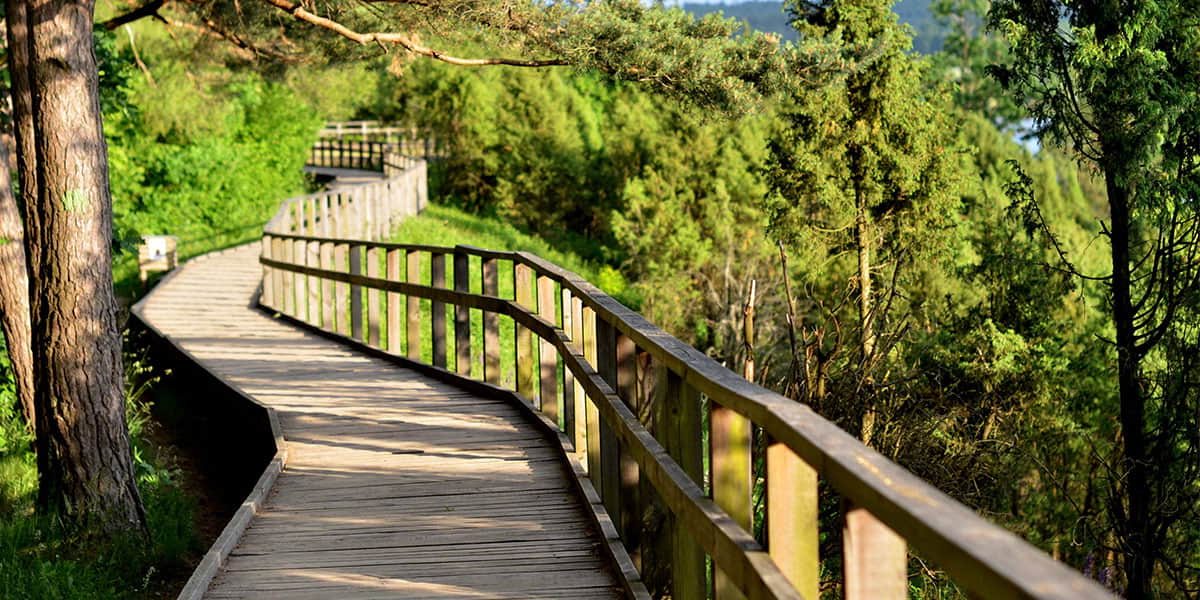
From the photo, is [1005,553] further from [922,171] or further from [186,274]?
[922,171]

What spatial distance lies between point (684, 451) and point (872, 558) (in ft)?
6.50

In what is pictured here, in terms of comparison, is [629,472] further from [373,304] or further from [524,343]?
[373,304]

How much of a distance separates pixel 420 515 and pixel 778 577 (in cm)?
367

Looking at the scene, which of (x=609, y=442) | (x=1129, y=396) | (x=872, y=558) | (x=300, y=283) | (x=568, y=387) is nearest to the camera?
(x=872, y=558)

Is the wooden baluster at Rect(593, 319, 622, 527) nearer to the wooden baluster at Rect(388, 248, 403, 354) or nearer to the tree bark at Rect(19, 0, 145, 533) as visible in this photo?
the tree bark at Rect(19, 0, 145, 533)

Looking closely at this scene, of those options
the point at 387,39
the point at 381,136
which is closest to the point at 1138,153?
the point at 387,39

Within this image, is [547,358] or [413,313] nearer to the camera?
[547,358]

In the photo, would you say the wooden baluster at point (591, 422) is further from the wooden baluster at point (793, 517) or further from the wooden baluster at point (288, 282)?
the wooden baluster at point (288, 282)

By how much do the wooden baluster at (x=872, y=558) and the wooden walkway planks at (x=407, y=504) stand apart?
2.59 m

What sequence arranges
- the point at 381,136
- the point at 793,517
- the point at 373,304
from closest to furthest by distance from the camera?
1. the point at 793,517
2. the point at 373,304
3. the point at 381,136

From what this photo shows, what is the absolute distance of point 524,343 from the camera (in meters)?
9.70

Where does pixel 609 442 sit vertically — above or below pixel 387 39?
below

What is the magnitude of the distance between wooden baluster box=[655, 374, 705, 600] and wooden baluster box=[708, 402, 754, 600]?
41 centimetres

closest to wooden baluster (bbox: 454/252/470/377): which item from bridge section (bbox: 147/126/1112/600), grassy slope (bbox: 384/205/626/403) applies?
bridge section (bbox: 147/126/1112/600)
